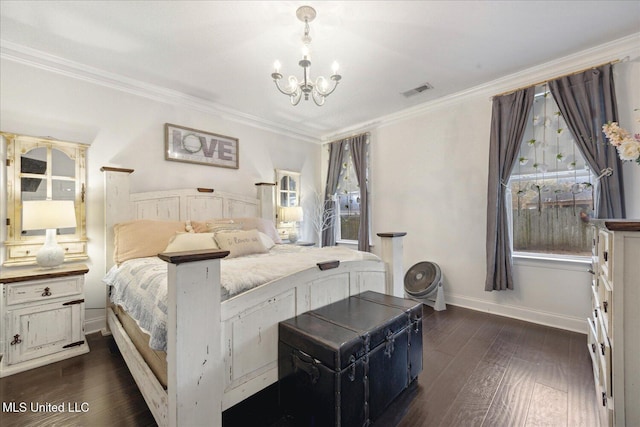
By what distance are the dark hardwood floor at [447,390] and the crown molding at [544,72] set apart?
2601 millimetres

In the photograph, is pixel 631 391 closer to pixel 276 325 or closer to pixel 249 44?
pixel 276 325

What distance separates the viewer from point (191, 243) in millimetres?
2434

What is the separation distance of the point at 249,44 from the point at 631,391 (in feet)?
10.9

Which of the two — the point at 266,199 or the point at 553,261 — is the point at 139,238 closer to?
the point at 266,199

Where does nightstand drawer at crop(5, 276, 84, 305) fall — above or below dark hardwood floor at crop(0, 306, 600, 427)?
above

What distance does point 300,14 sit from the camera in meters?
2.00

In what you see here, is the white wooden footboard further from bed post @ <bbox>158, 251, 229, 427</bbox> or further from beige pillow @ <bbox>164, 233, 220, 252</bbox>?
beige pillow @ <bbox>164, 233, 220, 252</bbox>

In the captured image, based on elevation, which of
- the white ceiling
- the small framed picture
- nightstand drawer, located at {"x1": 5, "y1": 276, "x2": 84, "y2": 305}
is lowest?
nightstand drawer, located at {"x1": 5, "y1": 276, "x2": 84, "y2": 305}

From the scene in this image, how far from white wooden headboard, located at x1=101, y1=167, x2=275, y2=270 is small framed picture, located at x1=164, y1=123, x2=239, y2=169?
1.40 feet

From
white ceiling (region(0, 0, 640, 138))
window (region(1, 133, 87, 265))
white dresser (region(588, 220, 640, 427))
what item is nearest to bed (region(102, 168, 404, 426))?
window (region(1, 133, 87, 265))

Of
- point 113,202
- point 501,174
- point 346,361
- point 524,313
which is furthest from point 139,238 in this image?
point 524,313

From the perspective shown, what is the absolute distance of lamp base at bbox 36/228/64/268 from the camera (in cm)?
227

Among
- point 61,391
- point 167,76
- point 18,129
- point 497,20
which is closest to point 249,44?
point 167,76

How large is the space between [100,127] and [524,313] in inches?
197
